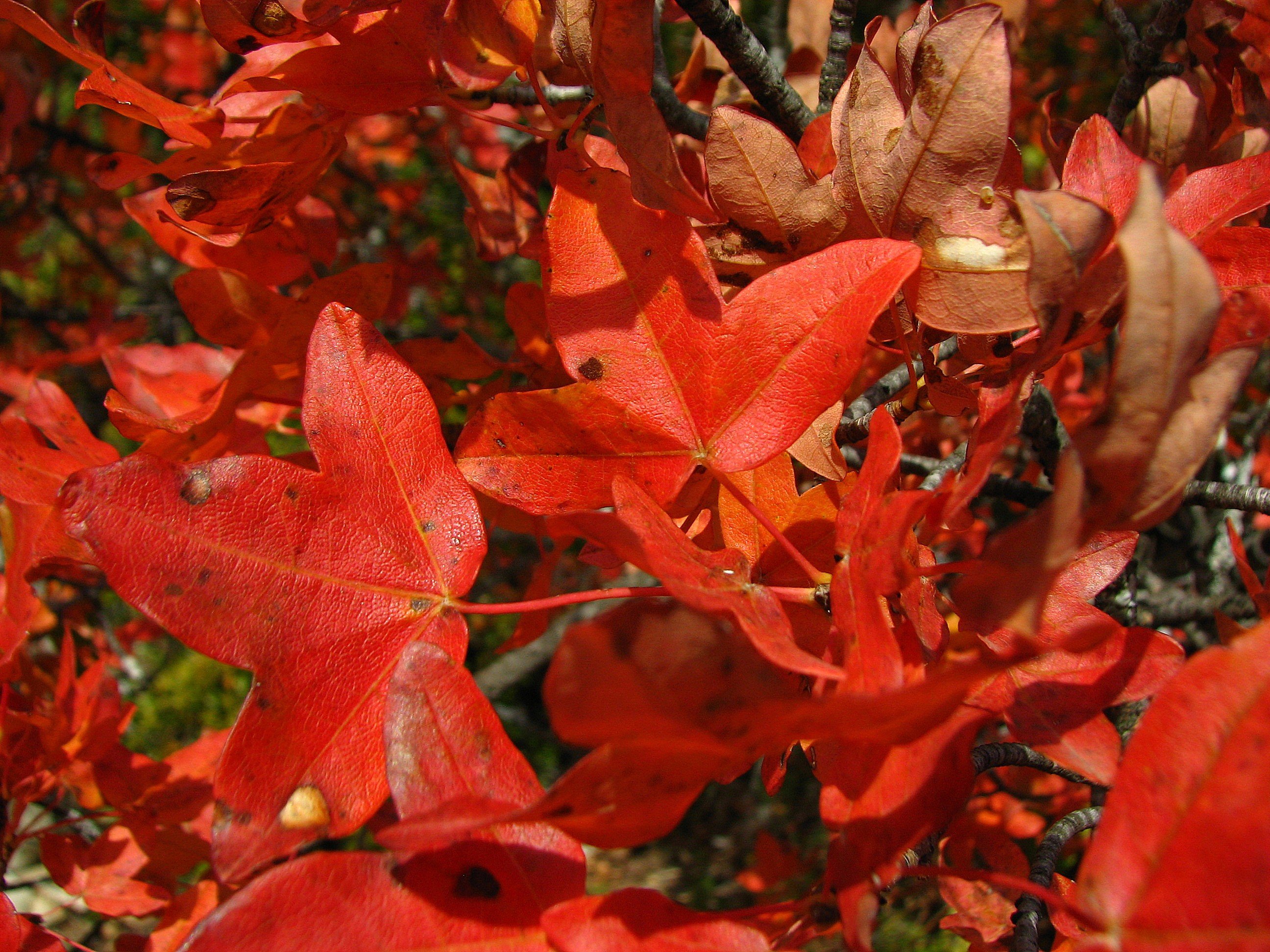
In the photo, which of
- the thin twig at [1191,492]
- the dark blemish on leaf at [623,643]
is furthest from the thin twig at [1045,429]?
the dark blemish on leaf at [623,643]

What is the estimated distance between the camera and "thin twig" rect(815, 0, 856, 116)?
2.32ft

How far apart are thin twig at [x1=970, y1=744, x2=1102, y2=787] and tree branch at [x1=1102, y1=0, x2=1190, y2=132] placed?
620 mm

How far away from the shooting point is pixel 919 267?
1.61ft

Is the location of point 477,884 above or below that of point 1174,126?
below

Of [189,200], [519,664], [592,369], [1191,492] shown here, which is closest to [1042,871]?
[1191,492]

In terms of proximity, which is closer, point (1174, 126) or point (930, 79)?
point (930, 79)

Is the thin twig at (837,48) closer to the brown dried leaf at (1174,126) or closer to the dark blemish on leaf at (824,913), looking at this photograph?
the brown dried leaf at (1174,126)

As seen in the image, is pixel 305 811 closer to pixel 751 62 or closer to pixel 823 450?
pixel 823 450

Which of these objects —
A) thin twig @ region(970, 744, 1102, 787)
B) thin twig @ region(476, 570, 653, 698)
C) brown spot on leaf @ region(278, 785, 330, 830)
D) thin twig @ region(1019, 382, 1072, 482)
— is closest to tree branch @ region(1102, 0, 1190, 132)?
thin twig @ region(1019, 382, 1072, 482)

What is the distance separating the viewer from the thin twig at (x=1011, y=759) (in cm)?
58

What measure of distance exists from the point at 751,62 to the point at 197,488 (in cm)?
50

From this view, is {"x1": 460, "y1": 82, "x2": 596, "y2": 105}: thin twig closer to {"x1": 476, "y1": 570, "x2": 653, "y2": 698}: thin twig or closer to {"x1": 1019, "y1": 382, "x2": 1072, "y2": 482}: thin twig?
{"x1": 1019, "y1": 382, "x2": 1072, "y2": 482}: thin twig

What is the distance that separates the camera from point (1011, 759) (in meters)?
0.61

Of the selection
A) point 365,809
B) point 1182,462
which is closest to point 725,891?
point 365,809
